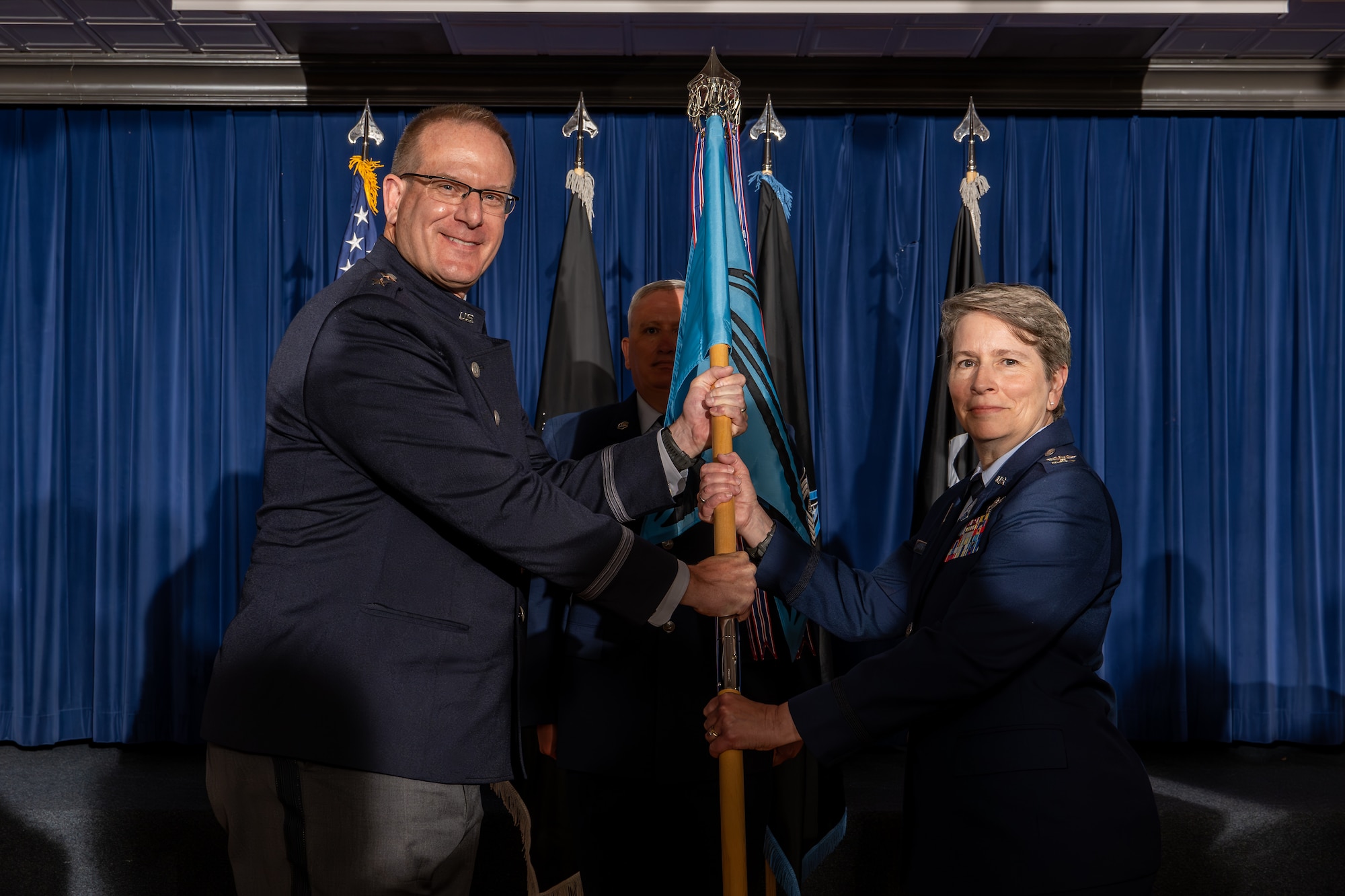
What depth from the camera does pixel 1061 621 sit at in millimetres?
Result: 1510

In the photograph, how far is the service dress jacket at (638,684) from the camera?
2100 millimetres

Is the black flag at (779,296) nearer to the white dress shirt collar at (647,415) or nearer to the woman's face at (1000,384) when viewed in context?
the white dress shirt collar at (647,415)

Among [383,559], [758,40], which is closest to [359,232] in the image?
[758,40]

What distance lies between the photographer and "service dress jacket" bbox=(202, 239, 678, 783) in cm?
142

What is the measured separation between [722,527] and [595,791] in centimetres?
73

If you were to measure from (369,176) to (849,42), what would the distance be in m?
2.17

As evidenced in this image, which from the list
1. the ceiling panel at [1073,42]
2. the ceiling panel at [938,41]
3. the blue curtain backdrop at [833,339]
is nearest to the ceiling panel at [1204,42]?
the ceiling panel at [1073,42]

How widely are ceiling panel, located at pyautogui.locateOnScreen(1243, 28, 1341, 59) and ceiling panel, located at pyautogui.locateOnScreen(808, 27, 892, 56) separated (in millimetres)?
1630

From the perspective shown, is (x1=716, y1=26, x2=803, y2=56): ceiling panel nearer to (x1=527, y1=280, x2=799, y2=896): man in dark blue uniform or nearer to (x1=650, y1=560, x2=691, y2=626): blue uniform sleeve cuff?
(x1=527, y1=280, x2=799, y2=896): man in dark blue uniform

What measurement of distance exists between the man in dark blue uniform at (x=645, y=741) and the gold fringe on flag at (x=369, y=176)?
1.77 meters

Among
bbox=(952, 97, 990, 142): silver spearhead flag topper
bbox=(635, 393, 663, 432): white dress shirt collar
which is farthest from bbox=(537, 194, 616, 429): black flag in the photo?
bbox=(952, 97, 990, 142): silver spearhead flag topper

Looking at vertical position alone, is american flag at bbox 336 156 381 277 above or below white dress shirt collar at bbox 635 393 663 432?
above

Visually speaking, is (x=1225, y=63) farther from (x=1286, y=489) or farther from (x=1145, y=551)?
(x=1145, y=551)

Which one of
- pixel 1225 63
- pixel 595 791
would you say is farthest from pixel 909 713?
pixel 1225 63
